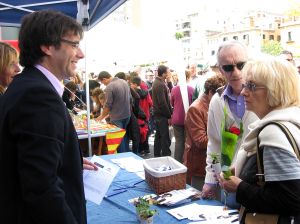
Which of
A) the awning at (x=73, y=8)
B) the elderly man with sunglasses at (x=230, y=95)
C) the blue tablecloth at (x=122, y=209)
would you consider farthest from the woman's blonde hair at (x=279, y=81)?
the awning at (x=73, y=8)

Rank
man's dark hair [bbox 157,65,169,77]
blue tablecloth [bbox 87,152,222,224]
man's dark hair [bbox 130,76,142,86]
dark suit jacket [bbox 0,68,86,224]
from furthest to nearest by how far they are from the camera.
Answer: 1. man's dark hair [bbox 130,76,142,86]
2. man's dark hair [bbox 157,65,169,77]
3. blue tablecloth [bbox 87,152,222,224]
4. dark suit jacket [bbox 0,68,86,224]

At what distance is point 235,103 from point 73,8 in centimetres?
238

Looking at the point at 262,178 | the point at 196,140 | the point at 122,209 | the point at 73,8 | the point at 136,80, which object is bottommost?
the point at 122,209

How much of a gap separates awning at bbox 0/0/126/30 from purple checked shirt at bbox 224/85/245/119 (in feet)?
4.96

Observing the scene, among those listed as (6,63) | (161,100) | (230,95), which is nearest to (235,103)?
(230,95)

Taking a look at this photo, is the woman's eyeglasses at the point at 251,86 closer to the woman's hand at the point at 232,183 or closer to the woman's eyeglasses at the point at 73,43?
the woman's hand at the point at 232,183

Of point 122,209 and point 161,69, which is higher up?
point 161,69

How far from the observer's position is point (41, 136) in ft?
3.57

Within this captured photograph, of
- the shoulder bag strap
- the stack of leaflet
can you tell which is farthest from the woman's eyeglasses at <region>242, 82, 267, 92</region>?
the stack of leaflet

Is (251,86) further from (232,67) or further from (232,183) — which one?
(232,67)

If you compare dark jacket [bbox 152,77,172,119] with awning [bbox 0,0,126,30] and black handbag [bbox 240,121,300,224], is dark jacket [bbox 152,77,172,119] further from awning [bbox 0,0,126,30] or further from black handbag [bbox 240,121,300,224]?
black handbag [bbox 240,121,300,224]

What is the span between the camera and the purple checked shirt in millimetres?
2150

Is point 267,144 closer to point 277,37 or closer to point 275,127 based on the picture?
point 275,127

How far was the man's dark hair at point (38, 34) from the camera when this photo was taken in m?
1.25
